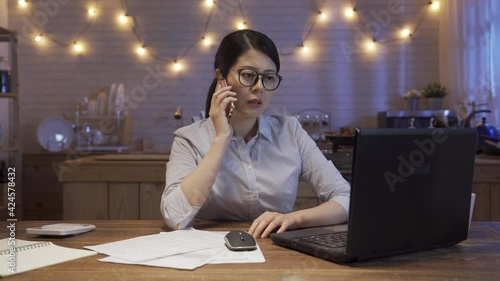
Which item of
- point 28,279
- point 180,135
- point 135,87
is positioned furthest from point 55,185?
point 28,279

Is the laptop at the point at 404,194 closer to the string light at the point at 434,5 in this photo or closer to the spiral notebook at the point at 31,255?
the spiral notebook at the point at 31,255

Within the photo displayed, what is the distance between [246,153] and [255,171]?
Result: 0.07m

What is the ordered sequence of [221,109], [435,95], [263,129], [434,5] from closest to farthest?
[221,109] → [263,129] → [435,95] → [434,5]

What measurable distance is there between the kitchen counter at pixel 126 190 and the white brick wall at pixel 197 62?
2247 mm

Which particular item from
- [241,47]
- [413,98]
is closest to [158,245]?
[241,47]

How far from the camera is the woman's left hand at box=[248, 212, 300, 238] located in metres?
1.37

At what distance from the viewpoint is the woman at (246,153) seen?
1.67 m

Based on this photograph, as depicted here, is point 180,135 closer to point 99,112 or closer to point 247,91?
point 247,91

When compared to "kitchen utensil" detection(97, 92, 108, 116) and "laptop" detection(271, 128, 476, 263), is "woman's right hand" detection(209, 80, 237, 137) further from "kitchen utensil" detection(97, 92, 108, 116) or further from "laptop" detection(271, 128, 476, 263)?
"kitchen utensil" detection(97, 92, 108, 116)

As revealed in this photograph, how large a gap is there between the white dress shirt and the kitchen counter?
90 centimetres

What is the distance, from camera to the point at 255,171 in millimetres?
1785

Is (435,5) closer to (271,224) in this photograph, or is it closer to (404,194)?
(271,224)

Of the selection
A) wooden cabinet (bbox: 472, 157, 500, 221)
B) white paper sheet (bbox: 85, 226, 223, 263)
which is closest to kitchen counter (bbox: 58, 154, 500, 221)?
wooden cabinet (bbox: 472, 157, 500, 221)

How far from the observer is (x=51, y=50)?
5.15m
